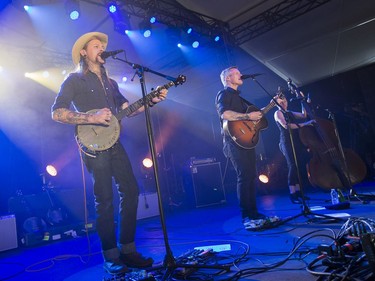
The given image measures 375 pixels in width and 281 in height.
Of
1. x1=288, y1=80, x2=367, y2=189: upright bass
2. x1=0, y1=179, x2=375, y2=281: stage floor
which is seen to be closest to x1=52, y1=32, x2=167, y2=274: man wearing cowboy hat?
x1=0, y1=179, x2=375, y2=281: stage floor

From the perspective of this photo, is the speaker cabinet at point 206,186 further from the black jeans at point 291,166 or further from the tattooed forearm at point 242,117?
the tattooed forearm at point 242,117

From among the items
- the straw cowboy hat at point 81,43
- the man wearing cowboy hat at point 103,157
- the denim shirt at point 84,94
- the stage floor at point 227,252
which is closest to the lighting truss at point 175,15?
the straw cowboy hat at point 81,43

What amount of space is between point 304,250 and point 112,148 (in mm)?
1829

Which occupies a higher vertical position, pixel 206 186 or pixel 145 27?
pixel 145 27

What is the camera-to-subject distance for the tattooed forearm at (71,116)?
2.36 metres

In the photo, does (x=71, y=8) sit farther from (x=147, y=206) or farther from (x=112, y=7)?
(x=147, y=206)

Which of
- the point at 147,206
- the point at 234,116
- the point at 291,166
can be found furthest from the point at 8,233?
the point at 291,166

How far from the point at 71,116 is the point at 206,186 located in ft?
16.4

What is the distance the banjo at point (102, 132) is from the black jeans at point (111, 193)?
9cm

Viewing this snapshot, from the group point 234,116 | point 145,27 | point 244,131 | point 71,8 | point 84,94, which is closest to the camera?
point 84,94

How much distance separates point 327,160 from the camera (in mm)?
4188

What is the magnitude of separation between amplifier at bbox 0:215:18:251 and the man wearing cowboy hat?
332 centimetres

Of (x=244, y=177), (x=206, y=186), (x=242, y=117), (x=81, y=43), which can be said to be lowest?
(x=206, y=186)

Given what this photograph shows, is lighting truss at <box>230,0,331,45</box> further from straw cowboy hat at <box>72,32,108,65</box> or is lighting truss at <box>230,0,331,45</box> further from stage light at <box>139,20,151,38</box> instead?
straw cowboy hat at <box>72,32,108,65</box>
